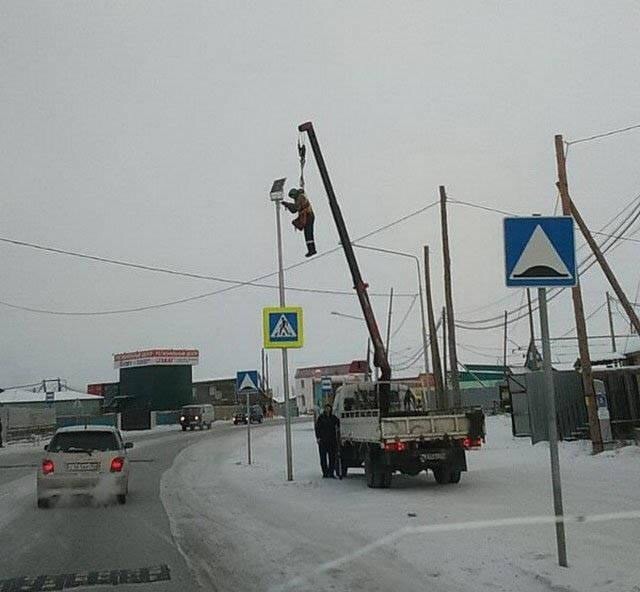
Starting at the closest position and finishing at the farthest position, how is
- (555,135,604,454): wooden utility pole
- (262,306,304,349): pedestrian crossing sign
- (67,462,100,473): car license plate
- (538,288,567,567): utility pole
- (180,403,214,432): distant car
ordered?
(538,288,567,567): utility pole < (67,462,100,473): car license plate < (262,306,304,349): pedestrian crossing sign < (555,135,604,454): wooden utility pole < (180,403,214,432): distant car

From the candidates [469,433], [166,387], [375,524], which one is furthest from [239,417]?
[375,524]

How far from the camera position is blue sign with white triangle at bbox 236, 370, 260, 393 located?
2506 centimetres

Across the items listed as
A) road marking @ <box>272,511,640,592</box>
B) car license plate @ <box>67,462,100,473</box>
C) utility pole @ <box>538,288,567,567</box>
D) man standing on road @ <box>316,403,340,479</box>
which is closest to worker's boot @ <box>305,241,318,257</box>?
man standing on road @ <box>316,403,340,479</box>

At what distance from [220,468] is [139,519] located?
36.2 feet

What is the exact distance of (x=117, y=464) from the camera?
1596 centimetres

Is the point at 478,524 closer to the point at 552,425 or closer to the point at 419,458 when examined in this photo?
the point at 552,425

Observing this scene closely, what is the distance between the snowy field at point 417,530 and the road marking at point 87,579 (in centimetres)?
47

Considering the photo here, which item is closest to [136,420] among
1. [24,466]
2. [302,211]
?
[24,466]

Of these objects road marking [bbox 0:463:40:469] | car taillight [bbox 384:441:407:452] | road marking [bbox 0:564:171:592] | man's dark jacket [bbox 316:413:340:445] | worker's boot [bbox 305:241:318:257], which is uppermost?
worker's boot [bbox 305:241:318:257]

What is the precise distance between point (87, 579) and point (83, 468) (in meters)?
7.40

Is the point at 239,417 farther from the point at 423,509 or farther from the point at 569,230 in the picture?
the point at 569,230

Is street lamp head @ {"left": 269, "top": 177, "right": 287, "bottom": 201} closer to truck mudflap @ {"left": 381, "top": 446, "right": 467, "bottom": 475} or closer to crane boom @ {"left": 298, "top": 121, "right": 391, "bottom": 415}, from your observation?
crane boom @ {"left": 298, "top": 121, "right": 391, "bottom": 415}

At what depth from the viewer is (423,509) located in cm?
1301

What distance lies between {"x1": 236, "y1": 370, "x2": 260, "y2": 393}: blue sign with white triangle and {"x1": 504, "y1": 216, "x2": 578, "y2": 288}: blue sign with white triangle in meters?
17.8
